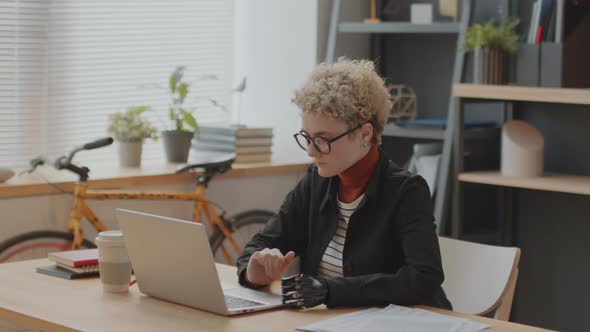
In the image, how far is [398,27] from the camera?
4.23 metres

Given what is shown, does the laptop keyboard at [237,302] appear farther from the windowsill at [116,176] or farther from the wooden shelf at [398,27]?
the wooden shelf at [398,27]

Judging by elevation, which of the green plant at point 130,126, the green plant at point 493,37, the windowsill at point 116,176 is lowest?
the windowsill at point 116,176

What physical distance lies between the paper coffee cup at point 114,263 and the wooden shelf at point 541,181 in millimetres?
1800

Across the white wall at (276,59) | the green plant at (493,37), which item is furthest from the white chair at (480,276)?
the white wall at (276,59)

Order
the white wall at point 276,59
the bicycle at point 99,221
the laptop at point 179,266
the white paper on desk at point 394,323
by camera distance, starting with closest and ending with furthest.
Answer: the white paper on desk at point 394,323
the laptop at point 179,266
the bicycle at point 99,221
the white wall at point 276,59

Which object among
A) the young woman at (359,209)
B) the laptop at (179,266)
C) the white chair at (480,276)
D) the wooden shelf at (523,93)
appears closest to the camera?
the laptop at (179,266)

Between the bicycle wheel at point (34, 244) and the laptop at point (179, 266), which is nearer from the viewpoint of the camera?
the laptop at point (179, 266)

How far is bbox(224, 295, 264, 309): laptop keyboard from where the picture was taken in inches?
88.7

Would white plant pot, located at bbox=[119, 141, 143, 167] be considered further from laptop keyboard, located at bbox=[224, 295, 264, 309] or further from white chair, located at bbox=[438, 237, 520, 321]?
laptop keyboard, located at bbox=[224, 295, 264, 309]

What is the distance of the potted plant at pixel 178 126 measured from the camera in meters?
4.29

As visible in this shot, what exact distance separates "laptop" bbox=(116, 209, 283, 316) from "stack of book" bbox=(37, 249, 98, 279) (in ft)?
0.82

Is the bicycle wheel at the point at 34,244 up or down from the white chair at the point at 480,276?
down

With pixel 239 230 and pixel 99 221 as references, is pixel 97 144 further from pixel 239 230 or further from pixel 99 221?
pixel 239 230

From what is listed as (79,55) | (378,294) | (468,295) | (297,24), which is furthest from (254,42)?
(378,294)
